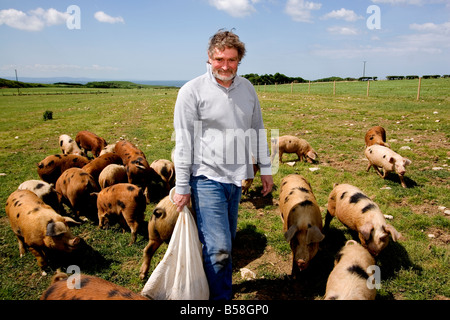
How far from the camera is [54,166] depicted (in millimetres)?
7672

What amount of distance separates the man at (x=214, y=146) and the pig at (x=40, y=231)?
2.58m

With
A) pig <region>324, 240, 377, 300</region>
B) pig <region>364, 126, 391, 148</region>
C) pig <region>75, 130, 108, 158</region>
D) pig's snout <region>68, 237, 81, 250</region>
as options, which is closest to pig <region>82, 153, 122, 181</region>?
pig's snout <region>68, 237, 81, 250</region>

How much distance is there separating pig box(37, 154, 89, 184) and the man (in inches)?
240

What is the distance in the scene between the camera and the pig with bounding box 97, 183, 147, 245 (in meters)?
5.35

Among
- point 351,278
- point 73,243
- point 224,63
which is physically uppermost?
point 224,63

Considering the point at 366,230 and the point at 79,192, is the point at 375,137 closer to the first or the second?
the point at 366,230

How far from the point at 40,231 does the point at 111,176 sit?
7.83ft

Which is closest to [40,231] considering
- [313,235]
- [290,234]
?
[290,234]

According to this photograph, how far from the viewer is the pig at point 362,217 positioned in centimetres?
423

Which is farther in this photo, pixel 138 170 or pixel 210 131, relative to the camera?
pixel 138 170

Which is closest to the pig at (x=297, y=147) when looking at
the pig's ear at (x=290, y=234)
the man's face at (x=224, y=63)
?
the pig's ear at (x=290, y=234)
